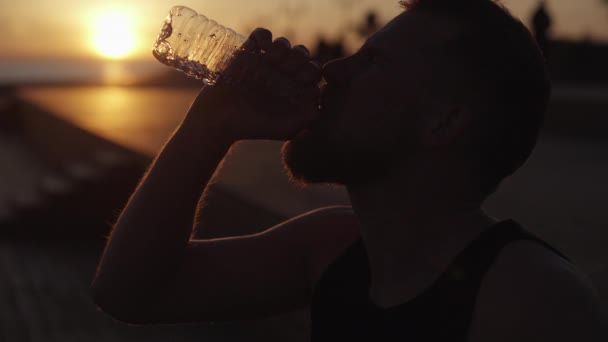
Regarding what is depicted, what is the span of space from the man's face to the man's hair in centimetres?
10

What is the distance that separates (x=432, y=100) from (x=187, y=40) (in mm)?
1003

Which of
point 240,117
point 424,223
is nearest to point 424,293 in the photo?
point 424,223

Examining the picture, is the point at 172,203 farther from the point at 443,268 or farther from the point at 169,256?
the point at 443,268

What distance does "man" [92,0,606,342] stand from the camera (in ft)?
5.50

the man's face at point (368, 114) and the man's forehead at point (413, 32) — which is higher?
the man's forehead at point (413, 32)

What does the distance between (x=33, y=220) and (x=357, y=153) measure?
561 cm

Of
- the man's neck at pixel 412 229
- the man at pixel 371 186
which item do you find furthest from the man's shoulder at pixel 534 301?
the man's neck at pixel 412 229

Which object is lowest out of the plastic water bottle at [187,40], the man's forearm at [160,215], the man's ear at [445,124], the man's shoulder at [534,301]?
the man's forearm at [160,215]

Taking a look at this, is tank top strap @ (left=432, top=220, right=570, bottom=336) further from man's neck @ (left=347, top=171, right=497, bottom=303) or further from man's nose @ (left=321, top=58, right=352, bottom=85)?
man's nose @ (left=321, top=58, right=352, bottom=85)

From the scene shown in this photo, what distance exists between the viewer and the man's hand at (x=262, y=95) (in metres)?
1.91

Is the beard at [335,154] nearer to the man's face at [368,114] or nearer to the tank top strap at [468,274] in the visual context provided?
the man's face at [368,114]

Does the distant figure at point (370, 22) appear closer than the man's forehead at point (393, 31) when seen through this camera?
No

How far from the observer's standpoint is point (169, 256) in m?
2.01

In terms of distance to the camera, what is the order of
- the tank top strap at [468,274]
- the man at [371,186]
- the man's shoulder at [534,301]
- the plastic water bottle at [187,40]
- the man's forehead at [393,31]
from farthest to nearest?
1. the plastic water bottle at [187,40]
2. the man's forehead at [393,31]
3. the man at [371,186]
4. the tank top strap at [468,274]
5. the man's shoulder at [534,301]
